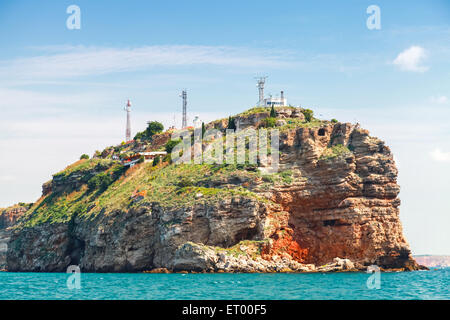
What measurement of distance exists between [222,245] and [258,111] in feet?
127

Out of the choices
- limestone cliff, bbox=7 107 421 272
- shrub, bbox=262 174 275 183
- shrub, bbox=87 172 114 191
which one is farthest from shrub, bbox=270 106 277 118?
shrub, bbox=87 172 114 191

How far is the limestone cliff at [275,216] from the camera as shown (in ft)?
227

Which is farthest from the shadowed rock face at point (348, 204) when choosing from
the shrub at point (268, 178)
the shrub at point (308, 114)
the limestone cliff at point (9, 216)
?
the limestone cliff at point (9, 216)

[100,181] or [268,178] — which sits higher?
[100,181]

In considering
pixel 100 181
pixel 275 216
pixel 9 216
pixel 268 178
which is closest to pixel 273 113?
pixel 268 178

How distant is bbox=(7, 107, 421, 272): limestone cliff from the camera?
227ft

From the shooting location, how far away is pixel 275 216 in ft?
235

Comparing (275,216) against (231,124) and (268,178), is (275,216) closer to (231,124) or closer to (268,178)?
(268,178)

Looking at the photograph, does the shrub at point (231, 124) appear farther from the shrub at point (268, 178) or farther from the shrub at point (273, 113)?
the shrub at point (268, 178)

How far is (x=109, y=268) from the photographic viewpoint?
79.0 metres

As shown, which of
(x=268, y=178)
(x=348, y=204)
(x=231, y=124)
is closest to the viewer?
(x=348, y=204)
